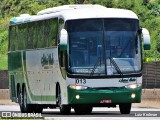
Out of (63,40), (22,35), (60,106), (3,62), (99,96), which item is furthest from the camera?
(3,62)

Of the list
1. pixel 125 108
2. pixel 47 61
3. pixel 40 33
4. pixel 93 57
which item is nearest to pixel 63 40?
pixel 93 57

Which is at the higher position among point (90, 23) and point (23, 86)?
point (90, 23)

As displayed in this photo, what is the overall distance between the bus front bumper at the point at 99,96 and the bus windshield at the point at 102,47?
0.56m

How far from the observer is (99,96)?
29.1 m

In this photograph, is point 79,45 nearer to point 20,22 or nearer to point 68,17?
point 68,17

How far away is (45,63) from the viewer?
32062mm

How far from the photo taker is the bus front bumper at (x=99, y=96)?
29.0 meters

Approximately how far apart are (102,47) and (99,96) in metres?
1.54

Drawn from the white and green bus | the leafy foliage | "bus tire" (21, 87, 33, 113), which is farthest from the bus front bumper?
the leafy foliage

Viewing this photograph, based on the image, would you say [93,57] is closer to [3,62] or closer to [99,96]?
[99,96]

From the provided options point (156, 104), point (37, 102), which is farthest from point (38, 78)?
point (156, 104)

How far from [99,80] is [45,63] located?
3.49m

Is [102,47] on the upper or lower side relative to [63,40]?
lower

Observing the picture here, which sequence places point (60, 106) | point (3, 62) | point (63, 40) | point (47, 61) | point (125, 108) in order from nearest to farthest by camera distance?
point (63, 40)
point (60, 106)
point (125, 108)
point (47, 61)
point (3, 62)
